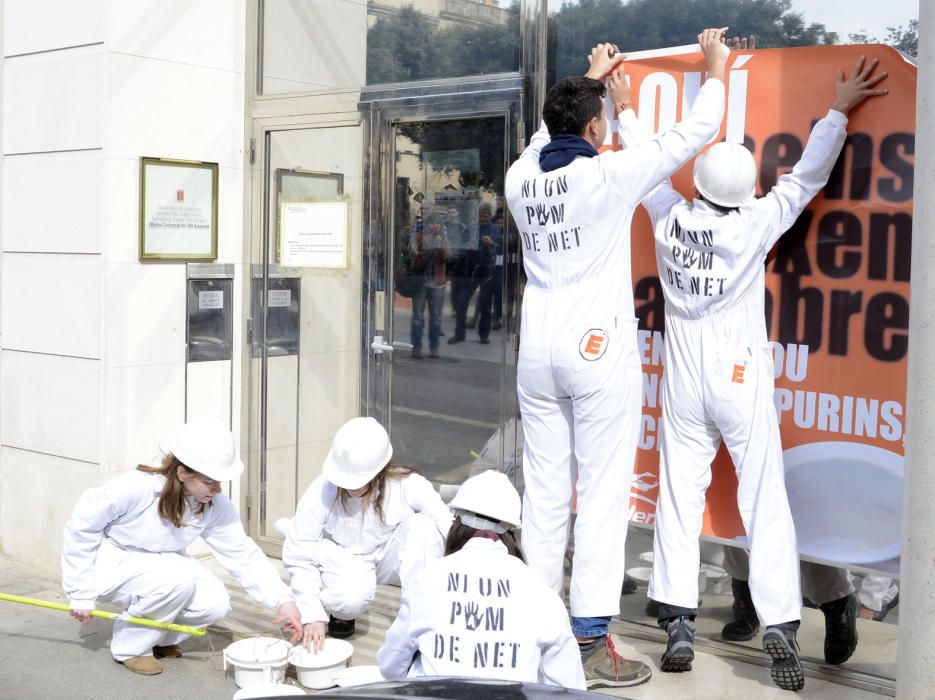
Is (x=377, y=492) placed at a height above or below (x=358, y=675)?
above

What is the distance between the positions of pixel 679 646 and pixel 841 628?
0.61m

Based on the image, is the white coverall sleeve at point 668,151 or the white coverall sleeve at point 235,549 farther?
the white coverall sleeve at point 235,549

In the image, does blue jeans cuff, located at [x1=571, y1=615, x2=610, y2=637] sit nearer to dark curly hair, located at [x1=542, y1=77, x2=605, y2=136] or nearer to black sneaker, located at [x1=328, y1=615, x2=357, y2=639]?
black sneaker, located at [x1=328, y1=615, x2=357, y2=639]

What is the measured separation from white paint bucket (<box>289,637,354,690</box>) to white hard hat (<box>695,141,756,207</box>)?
86.5 inches

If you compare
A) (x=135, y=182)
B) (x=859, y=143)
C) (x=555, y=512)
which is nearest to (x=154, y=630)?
(x=555, y=512)

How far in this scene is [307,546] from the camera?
4848 mm

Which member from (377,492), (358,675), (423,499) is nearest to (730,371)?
(423,499)

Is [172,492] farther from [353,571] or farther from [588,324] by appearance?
[588,324]

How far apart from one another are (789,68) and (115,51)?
3228 mm

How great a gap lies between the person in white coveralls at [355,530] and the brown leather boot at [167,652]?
2.00ft

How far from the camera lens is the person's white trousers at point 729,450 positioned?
4.40 meters

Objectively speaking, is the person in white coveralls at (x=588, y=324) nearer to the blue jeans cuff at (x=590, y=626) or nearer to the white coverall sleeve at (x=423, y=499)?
the blue jeans cuff at (x=590, y=626)

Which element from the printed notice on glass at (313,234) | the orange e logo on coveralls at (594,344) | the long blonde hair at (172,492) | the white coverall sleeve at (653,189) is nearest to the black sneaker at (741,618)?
the orange e logo on coveralls at (594,344)

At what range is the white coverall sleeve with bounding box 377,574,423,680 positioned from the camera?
3.10 meters
